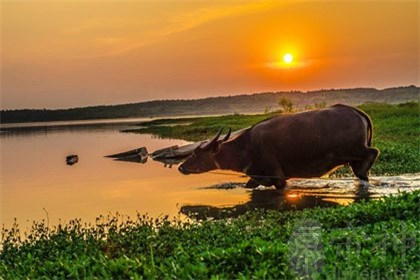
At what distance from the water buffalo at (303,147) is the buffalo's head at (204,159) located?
0.73 ft

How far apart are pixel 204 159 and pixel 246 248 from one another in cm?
745

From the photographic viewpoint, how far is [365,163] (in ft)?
42.8

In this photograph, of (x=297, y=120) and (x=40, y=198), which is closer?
(x=297, y=120)

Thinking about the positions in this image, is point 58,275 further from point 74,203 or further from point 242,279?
point 74,203

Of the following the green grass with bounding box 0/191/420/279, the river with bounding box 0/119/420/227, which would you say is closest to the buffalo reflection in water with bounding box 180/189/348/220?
the river with bounding box 0/119/420/227

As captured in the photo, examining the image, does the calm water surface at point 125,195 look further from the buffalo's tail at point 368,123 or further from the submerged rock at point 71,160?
the buffalo's tail at point 368,123

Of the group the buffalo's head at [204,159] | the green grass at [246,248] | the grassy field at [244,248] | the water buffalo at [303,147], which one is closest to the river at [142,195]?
the water buffalo at [303,147]

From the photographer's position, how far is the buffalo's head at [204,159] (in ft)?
46.0

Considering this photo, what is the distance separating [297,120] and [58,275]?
7.44 meters

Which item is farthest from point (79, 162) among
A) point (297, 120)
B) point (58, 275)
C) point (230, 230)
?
point (58, 275)

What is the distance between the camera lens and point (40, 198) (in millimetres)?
15148

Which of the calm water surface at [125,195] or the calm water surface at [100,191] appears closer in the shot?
the calm water surface at [125,195]

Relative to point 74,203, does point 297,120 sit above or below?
above

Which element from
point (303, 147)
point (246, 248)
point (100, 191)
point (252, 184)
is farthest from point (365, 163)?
point (246, 248)
